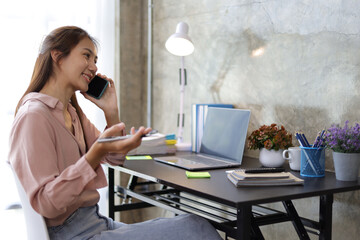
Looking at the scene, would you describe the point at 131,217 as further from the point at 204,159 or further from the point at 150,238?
the point at 150,238

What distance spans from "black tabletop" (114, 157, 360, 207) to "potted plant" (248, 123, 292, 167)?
0.52 feet

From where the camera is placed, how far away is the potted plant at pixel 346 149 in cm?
160

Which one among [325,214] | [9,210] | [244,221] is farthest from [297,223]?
[9,210]

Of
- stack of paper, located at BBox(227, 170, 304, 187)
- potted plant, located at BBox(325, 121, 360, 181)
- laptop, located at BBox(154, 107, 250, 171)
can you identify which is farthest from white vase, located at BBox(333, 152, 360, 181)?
laptop, located at BBox(154, 107, 250, 171)

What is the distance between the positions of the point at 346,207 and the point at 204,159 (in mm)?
673

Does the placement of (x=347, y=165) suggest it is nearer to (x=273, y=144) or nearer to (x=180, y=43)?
(x=273, y=144)

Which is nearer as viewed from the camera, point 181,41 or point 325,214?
point 325,214

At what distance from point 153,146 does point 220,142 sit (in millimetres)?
377

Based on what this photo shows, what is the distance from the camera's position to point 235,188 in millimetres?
1511

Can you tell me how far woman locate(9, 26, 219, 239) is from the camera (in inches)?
50.7

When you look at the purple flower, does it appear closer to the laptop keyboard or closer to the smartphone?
the laptop keyboard

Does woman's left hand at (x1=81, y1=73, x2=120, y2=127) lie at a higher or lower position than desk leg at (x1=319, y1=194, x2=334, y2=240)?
higher

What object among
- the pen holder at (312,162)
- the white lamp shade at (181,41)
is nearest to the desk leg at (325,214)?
the pen holder at (312,162)

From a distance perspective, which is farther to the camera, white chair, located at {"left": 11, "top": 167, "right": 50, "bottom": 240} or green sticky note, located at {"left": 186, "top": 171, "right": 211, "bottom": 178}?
green sticky note, located at {"left": 186, "top": 171, "right": 211, "bottom": 178}
